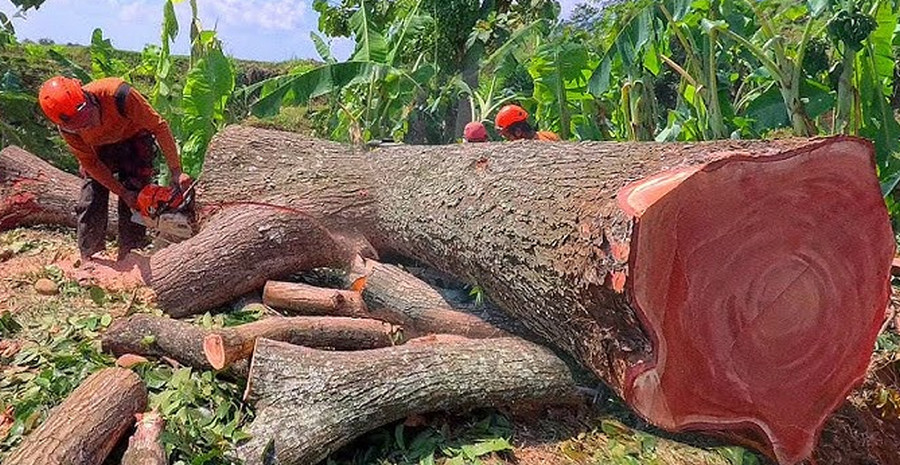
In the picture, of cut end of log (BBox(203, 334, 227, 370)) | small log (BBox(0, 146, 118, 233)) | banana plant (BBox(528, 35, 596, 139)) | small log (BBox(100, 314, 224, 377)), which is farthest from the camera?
banana plant (BBox(528, 35, 596, 139))

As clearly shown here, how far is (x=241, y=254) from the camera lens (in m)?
4.28

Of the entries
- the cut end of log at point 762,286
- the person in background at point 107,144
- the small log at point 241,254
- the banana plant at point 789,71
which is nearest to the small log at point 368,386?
the cut end of log at point 762,286

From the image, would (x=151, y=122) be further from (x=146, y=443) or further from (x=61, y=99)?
(x=146, y=443)

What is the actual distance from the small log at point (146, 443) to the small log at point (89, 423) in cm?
7

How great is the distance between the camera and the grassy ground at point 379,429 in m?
2.96

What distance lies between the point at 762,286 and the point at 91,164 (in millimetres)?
4132

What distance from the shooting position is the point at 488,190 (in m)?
3.67

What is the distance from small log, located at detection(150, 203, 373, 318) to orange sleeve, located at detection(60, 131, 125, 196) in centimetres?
84

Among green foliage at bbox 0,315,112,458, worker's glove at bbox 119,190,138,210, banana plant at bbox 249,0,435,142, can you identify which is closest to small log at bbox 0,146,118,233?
worker's glove at bbox 119,190,138,210

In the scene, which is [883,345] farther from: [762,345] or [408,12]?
[408,12]

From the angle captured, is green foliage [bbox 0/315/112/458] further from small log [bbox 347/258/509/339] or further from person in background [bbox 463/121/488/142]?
person in background [bbox 463/121/488/142]

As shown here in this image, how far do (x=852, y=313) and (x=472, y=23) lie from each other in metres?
6.54

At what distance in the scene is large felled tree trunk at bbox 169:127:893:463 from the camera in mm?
2504

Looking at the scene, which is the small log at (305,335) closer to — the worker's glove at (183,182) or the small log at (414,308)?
the small log at (414,308)
